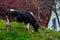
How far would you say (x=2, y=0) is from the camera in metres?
20.7

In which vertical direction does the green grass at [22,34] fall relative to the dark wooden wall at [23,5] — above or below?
below

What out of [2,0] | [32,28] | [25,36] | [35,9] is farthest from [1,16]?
[25,36]

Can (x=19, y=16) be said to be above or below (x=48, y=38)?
above

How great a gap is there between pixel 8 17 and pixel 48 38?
209 centimetres

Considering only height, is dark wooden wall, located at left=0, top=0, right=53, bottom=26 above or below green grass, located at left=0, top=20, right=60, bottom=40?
above

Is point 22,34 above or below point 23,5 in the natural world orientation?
below

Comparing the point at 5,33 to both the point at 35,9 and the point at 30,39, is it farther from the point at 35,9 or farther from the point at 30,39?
the point at 35,9

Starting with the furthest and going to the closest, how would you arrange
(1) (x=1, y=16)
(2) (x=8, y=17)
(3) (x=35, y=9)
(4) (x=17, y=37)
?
(3) (x=35, y=9) < (1) (x=1, y=16) < (2) (x=8, y=17) < (4) (x=17, y=37)

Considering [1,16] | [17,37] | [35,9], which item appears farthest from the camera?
[35,9]

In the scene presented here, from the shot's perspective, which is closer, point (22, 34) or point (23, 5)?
point (22, 34)

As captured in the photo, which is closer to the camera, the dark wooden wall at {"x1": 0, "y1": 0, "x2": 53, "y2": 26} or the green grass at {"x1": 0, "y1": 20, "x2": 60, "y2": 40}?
the green grass at {"x1": 0, "y1": 20, "x2": 60, "y2": 40}

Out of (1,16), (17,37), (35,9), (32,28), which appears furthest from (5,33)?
(35,9)

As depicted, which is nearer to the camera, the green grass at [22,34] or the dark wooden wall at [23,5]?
the green grass at [22,34]

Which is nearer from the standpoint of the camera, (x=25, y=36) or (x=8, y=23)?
(x=25, y=36)
